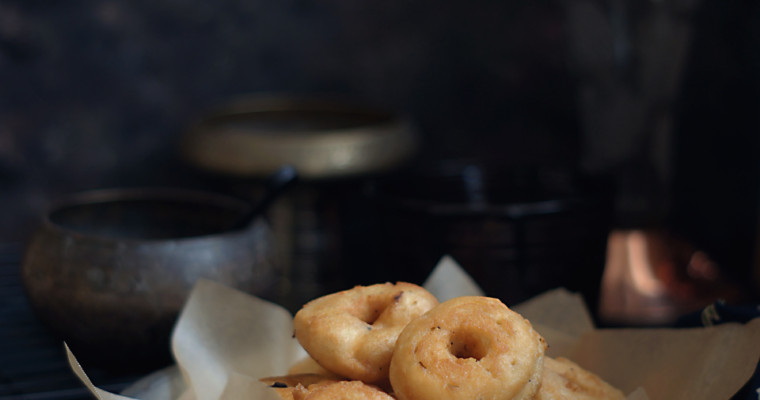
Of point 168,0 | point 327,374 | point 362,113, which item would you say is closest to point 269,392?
point 327,374

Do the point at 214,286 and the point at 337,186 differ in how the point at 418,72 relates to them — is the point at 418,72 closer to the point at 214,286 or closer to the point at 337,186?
the point at 337,186

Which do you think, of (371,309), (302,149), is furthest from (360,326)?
(302,149)

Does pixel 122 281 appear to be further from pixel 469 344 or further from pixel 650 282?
pixel 650 282

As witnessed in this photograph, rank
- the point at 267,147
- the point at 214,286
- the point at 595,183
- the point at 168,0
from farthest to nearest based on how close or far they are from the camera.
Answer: the point at 168,0
the point at 267,147
the point at 595,183
the point at 214,286

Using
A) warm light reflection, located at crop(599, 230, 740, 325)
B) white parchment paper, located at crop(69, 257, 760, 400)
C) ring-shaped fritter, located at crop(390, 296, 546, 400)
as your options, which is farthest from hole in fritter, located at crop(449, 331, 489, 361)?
warm light reflection, located at crop(599, 230, 740, 325)

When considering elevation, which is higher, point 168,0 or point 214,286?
point 168,0

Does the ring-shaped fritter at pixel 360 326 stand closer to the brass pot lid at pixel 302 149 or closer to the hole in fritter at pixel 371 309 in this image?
the hole in fritter at pixel 371 309

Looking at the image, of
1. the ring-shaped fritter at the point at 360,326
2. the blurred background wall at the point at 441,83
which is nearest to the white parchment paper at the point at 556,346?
the ring-shaped fritter at the point at 360,326
